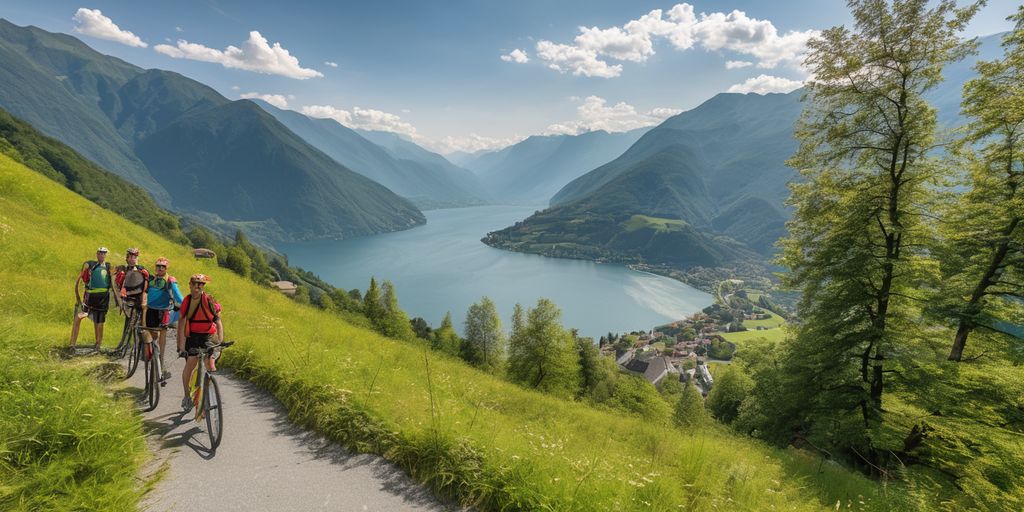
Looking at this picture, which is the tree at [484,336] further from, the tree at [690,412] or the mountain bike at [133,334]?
the mountain bike at [133,334]

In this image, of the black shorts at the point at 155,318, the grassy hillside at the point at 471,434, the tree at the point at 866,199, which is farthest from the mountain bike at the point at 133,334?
the tree at the point at 866,199

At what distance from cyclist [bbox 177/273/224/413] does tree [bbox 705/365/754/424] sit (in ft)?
124

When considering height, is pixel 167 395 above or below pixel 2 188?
below

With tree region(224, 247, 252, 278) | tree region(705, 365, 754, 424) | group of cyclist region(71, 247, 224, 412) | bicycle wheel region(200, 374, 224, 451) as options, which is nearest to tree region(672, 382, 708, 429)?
tree region(705, 365, 754, 424)

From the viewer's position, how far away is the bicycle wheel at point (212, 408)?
5.95 metres

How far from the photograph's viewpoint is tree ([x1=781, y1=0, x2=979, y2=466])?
10375mm

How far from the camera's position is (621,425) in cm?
1134

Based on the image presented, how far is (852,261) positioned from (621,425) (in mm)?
8365

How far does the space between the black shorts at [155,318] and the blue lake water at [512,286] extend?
8333 centimetres

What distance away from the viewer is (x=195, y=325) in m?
6.54

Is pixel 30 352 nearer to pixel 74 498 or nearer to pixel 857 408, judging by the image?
pixel 74 498

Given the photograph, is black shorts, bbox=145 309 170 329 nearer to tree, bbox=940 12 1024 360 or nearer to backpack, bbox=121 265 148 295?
backpack, bbox=121 265 148 295

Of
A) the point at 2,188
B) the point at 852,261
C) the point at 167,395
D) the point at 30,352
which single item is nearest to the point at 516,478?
the point at 167,395

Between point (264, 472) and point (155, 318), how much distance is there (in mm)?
4306
